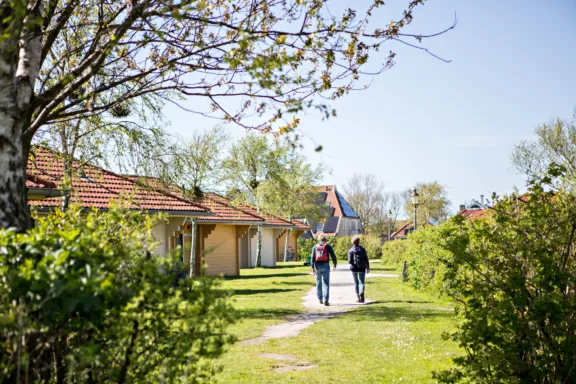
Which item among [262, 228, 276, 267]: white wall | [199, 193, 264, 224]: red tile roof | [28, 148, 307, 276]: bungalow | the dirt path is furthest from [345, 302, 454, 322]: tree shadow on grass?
[262, 228, 276, 267]: white wall

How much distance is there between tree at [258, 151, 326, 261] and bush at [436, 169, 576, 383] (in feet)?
130

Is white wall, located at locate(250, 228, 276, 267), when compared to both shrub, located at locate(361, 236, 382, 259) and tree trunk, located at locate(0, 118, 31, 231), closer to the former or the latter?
shrub, located at locate(361, 236, 382, 259)

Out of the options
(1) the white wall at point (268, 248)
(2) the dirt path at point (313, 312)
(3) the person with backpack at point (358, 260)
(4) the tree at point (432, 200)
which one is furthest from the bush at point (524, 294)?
(4) the tree at point (432, 200)

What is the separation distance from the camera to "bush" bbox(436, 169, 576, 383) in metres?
4.82

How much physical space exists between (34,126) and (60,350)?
98.0 inches

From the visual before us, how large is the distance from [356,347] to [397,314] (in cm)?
432

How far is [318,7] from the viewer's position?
19.4ft

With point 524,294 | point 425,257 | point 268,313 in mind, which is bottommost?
point 268,313

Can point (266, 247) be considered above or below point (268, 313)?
above

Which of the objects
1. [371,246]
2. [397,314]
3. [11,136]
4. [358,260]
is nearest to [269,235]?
[371,246]

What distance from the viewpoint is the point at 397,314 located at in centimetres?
1353

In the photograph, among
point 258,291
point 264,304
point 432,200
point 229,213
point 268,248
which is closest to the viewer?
point 264,304

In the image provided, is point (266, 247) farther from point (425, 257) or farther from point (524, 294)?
point (524, 294)

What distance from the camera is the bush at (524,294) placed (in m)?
4.82
